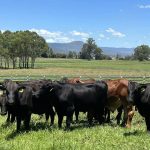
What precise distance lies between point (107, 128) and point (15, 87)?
307cm

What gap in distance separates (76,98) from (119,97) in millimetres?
1700

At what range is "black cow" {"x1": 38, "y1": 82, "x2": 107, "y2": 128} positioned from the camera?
41.6 ft

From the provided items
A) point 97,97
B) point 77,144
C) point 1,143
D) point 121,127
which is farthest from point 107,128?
point 1,143

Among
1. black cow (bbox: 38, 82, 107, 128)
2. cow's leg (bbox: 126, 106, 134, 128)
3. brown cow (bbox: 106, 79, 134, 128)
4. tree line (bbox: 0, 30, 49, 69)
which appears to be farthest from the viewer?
tree line (bbox: 0, 30, 49, 69)

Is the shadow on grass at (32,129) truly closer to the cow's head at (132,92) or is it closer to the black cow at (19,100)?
the black cow at (19,100)

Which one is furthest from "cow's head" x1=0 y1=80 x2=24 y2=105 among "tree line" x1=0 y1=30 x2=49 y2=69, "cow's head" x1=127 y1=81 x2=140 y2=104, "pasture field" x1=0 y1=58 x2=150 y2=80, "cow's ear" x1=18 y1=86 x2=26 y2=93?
"tree line" x1=0 y1=30 x2=49 y2=69

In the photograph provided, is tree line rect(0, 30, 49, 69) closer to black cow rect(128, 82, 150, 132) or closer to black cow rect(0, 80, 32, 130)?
black cow rect(0, 80, 32, 130)

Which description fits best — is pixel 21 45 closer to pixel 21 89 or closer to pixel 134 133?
pixel 21 89

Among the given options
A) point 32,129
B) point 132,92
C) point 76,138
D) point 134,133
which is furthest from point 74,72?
point 76,138

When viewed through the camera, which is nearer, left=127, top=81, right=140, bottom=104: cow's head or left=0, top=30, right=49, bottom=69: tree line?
left=127, top=81, right=140, bottom=104: cow's head

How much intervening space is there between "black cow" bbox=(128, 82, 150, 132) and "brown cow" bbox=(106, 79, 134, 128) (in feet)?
3.94

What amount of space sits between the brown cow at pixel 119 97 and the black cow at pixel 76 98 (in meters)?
0.33

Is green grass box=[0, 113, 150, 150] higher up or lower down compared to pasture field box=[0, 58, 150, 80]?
higher up

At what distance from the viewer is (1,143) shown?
10758 millimetres
